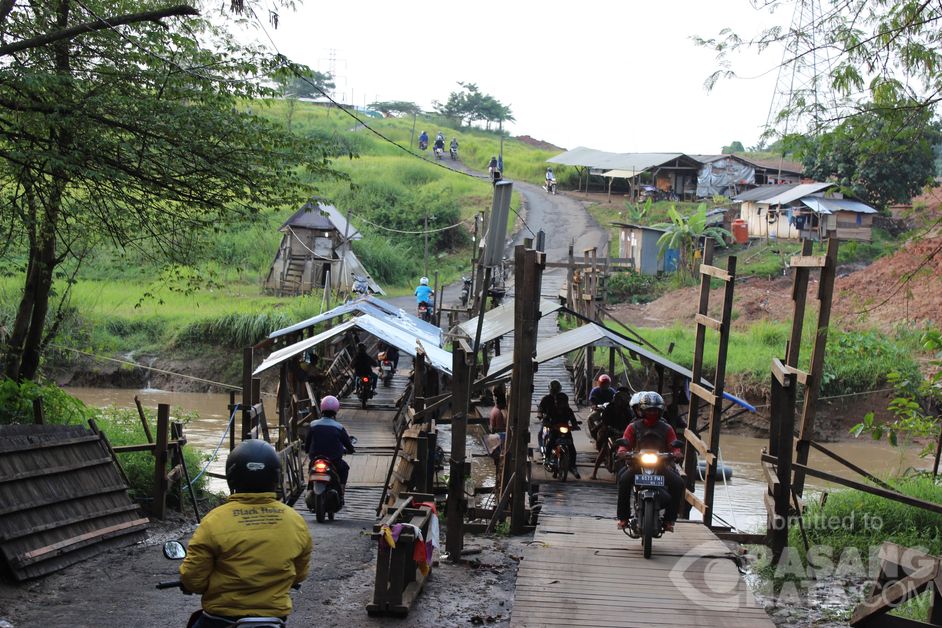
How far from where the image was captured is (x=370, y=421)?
17.0m

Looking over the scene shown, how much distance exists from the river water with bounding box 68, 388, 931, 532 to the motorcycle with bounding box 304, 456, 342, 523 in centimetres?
597

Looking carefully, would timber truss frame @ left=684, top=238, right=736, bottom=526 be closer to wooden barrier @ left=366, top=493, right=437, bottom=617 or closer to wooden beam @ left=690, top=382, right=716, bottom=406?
wooden beam @ left=690, top=382, right=716, bottom=406

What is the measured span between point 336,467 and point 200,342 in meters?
19.3

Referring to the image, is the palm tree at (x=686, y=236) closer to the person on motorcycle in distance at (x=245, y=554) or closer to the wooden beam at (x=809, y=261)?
the wooden beam at (x=809, y=261)

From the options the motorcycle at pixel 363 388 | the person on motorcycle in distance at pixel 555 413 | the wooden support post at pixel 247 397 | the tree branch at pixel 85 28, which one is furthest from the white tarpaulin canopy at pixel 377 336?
the tree branch at pixel 85 28

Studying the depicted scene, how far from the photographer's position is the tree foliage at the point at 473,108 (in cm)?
7881

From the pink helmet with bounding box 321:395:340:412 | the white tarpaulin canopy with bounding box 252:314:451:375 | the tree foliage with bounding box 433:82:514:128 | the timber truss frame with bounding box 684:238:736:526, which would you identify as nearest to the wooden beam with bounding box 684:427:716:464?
the timber truss frame with bounding box 684:238:736:526

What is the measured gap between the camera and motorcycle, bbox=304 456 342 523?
10.6 metres

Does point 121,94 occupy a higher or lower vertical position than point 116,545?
higher

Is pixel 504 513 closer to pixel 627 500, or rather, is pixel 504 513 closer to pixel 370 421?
pixel 627 500

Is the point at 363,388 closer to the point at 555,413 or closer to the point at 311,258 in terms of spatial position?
the point at 555,413

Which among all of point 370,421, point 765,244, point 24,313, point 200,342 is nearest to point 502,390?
point 370,421

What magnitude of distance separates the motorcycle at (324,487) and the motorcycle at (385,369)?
34.2ft

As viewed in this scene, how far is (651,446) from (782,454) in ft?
3.88
